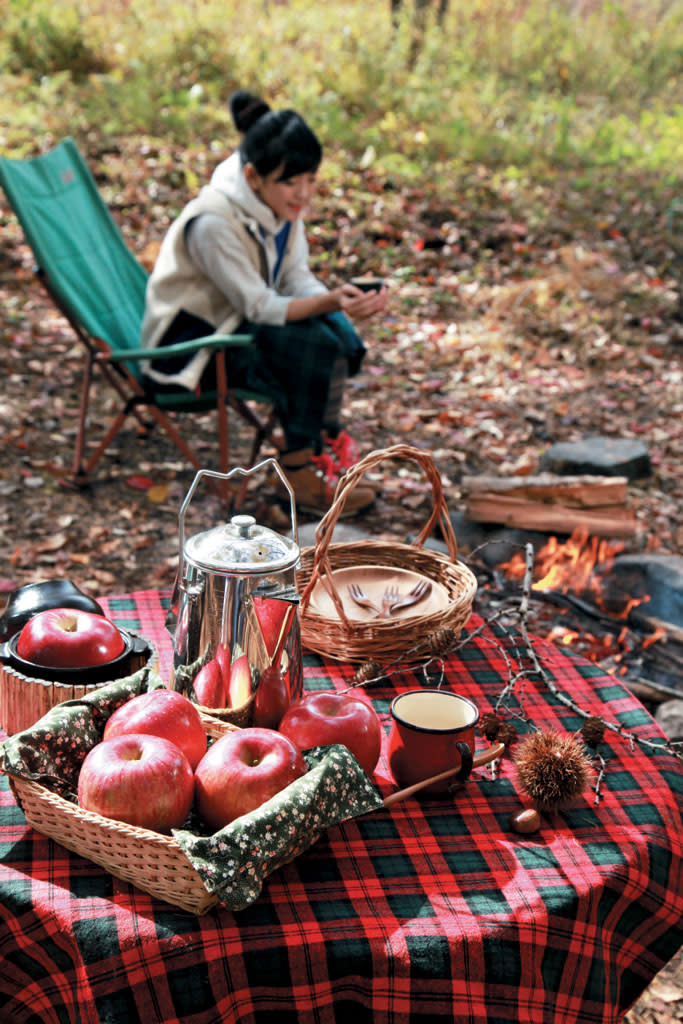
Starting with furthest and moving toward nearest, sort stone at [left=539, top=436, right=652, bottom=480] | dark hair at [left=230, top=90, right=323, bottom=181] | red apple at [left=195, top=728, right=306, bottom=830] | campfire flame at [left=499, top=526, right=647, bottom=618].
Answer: stone at [left=539, top=436, right=652, bottom=480], dark hair at [left=230, top=90, right=323, bottom=181], campfire flame at [left=499, top=526, right=647, bottom=618], red apple at [left=195, top=728, right=306, bottom=830]

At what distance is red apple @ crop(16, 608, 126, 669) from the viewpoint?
1528mm

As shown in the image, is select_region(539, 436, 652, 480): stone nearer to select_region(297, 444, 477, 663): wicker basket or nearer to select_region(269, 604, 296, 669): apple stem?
select_region(297, 444, 477, 663): wicker basket

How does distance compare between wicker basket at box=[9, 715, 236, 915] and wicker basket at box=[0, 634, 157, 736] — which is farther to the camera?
wicker basket at box=[0, 634, 157, 736]

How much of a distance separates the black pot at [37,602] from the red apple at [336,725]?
0.46 m

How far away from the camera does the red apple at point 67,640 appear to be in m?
1.53

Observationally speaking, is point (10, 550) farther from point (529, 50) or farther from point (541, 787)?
point (529, 50)

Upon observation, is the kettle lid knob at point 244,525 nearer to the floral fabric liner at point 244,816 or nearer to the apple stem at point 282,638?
the apple stem at point 282,638

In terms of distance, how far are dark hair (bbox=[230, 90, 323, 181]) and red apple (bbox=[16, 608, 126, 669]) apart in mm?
2647

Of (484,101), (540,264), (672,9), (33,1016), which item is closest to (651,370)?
(540,264)

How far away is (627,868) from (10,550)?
3046 mm

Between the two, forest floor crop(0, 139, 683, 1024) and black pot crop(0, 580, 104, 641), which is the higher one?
black pot crop(0, 580, 104, 641)

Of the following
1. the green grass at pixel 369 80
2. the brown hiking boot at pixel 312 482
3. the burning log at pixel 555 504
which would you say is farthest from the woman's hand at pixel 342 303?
the green grass at pixel 369 80

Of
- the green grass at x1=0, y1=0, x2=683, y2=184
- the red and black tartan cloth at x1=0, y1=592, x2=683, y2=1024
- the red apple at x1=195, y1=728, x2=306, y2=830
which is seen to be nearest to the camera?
the red and black tartan cloth at x1=0, y1=592, x2=683, y2=1024

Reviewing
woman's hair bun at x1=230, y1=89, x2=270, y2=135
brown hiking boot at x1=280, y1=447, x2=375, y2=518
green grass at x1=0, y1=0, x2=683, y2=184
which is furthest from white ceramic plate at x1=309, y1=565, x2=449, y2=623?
green grass at x1=0, y1=0, x2=683, y2=184
